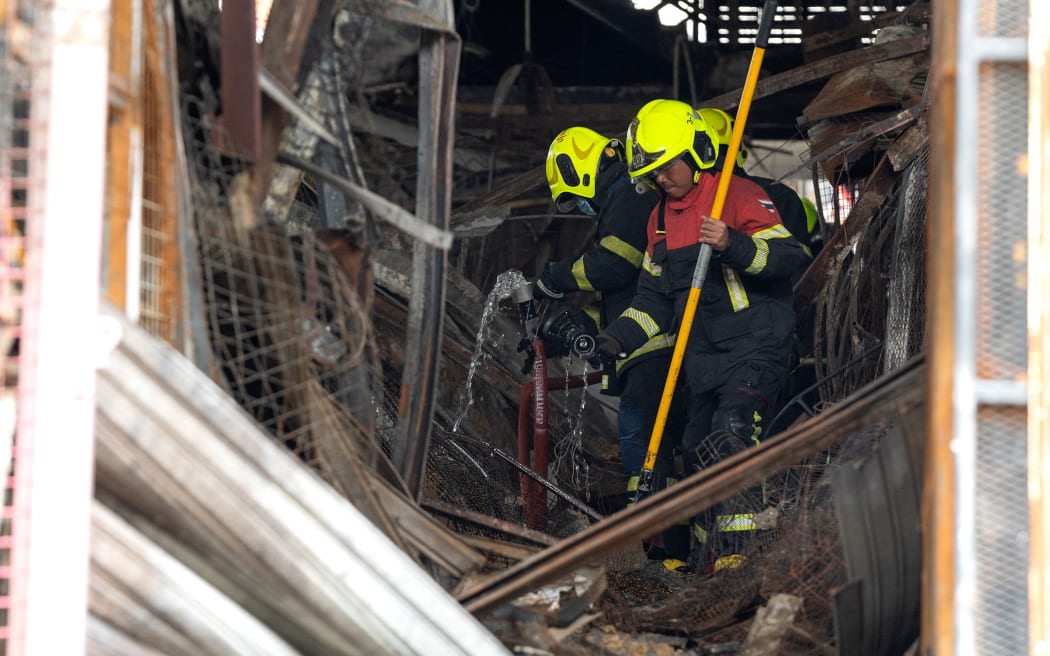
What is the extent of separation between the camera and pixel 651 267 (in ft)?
23.2

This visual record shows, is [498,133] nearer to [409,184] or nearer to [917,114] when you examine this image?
[409,184]

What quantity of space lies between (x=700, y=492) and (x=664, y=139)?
2862 millimetres

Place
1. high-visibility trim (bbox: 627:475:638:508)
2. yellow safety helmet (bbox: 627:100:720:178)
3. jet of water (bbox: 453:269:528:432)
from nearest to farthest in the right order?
yellow safety helmet (bbox: 627:100:720:178) < high-visibility trim (bbox: 627:475:638:508) < jet of water (bbox: 453:269:528:432)

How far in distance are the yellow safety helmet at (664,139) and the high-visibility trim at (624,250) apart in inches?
25.6

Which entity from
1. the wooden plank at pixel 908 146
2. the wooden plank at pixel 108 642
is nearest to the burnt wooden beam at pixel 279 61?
the wooden plank at pixel 108 642

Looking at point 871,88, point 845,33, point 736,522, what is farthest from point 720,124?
point 736,522

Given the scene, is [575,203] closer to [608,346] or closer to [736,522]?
[608,346]

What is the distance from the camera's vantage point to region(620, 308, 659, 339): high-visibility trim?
23.1 feet

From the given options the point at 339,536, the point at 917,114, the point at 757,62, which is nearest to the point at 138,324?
the point at 339,536

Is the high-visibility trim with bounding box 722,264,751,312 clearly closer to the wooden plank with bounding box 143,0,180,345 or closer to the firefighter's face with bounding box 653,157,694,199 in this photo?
the firefighter's face with bounding box 653,157,694,199

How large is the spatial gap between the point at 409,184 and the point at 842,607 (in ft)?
19.3

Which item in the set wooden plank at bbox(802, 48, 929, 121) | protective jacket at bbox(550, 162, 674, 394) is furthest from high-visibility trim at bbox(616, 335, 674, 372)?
wooden plank at bbox(802, 48, 929, 121)

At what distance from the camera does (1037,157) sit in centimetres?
335

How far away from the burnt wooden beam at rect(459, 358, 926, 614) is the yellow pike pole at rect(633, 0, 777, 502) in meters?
2.27
